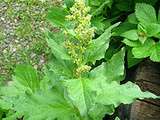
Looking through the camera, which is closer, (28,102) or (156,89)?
(28,102)

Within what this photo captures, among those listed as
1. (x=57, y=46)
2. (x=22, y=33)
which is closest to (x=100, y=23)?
(x=57, y=46)

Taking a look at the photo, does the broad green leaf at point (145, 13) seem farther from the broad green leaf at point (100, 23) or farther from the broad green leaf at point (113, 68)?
the broad green leaf at point (113, 68)

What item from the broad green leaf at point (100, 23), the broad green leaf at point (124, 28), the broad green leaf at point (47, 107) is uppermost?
the broad green leaf at point (100, 23)

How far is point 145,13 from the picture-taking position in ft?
10.8

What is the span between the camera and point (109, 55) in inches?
143

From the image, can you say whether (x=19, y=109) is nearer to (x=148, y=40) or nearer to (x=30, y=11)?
(x=148, y=40)

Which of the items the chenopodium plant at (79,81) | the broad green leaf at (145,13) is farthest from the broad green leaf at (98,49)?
the broad green leaf at (145,13)

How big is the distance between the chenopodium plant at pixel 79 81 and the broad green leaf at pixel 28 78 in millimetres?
635

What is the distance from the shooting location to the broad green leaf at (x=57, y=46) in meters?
2.53

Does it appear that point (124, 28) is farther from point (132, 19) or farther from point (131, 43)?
point (131, 43)

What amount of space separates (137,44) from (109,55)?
0.40 m

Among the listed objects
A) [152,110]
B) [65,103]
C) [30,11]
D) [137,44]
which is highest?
[30,11]

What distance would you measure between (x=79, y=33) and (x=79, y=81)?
0.29 metres

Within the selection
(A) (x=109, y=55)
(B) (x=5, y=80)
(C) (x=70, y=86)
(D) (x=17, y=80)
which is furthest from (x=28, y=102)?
(B) (x=5, y=80)
